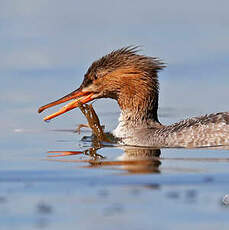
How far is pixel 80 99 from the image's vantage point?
1541cm

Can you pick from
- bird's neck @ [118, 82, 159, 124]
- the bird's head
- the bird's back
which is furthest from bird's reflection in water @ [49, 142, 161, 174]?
the bird's head

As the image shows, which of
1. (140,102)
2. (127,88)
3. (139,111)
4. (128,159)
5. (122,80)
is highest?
(122,80)

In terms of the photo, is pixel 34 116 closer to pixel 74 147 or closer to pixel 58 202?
pixel 74 147

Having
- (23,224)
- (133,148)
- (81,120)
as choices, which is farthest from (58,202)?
(81,120)

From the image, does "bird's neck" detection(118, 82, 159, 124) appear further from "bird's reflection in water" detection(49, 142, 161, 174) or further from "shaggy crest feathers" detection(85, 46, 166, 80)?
"bird's reflection in water" detection(49, 142, 161, 174)

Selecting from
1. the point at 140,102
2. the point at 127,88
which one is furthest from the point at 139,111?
the point at 127,88

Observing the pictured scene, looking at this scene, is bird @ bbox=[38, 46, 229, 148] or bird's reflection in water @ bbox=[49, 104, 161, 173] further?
bird @ bbox=[38, 46, 229, 148]

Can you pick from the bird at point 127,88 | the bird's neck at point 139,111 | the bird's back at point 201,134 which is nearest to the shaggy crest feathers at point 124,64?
the bird at point 127,88

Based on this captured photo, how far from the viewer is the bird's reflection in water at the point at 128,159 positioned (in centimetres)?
1188

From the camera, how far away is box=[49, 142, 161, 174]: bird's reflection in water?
11.9 metres

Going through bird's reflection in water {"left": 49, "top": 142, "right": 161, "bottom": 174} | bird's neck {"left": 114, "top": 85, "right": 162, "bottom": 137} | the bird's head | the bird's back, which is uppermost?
the bird's head

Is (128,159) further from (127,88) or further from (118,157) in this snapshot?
(127,88)

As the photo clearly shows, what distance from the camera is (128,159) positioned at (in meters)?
12.8

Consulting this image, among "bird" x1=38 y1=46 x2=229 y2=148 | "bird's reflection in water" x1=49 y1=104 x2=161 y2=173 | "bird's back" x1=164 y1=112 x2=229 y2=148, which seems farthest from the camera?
"bird" x1=38 y1=46 x2=229 y2=148
